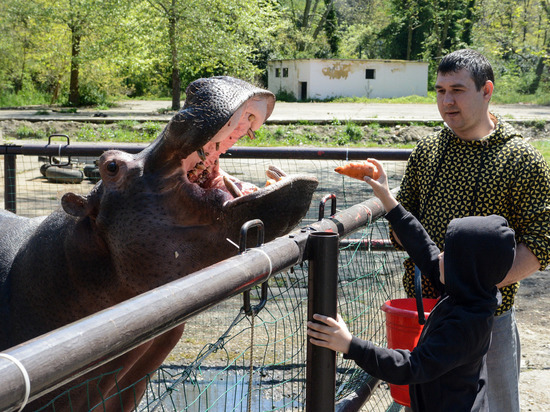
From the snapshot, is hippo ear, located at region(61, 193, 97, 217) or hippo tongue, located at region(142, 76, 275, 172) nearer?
hippo tongue, located at region(142, 76, 275, 172)

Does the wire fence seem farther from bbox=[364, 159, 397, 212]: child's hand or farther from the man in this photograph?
the man

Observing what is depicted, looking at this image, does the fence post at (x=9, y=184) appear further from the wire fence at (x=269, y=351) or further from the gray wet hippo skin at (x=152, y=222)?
the gray wet hippo skin at (x=152, y=222)

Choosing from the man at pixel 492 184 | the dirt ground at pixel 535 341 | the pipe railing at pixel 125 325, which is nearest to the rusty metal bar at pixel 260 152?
the dirt ground at pixel 535 341

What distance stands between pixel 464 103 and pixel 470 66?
139 millimetres

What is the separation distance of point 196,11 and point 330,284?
81.1ft

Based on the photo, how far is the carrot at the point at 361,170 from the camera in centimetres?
243

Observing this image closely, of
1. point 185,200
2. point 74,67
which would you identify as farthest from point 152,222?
point 74,67

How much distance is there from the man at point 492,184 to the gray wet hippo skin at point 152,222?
74cm

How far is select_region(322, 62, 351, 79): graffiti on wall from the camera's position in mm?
40562

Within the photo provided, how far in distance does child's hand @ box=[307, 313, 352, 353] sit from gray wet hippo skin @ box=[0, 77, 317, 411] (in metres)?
0.36

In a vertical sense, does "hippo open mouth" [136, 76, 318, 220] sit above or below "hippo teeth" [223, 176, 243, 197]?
above

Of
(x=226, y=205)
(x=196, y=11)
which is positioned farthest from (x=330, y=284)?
(x=196, y=11)

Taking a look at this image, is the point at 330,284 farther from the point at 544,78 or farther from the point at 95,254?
the point at 544,78

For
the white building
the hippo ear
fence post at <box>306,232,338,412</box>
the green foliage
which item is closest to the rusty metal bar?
the hippo ear
